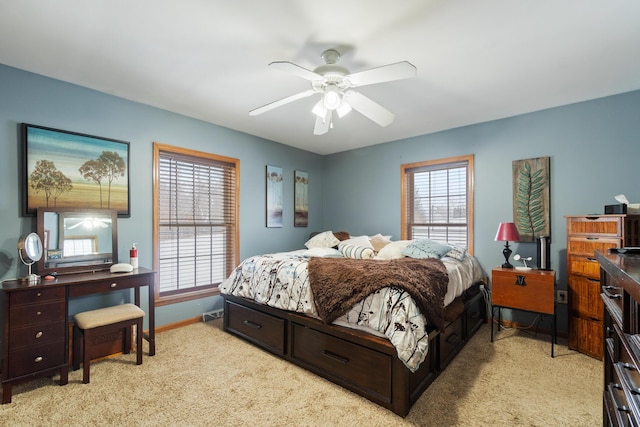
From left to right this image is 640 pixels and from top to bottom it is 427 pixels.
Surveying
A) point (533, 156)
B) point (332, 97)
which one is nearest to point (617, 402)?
point (332, 97)

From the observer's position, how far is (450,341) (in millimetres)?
2619

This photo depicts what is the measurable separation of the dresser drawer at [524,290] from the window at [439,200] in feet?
2.54

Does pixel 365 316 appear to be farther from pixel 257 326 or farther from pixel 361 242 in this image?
pixel 361 242

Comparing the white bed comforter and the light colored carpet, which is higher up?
the white bed comforter

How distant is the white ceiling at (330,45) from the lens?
1791 mm

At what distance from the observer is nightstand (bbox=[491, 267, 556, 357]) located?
111 inches

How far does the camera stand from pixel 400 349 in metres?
1.91

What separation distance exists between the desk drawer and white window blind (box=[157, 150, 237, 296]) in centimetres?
71

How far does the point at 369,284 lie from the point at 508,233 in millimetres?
1939

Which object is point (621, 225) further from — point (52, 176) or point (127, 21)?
point (52, 176)

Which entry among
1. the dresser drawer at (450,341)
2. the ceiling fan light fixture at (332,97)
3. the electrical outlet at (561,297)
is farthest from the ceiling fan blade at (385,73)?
the electrical outlet at (561,297)

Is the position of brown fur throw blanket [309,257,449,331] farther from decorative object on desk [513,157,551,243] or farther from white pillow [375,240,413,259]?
decorative object on desk [513,157,551,243]

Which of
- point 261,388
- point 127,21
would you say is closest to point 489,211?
point 261,388

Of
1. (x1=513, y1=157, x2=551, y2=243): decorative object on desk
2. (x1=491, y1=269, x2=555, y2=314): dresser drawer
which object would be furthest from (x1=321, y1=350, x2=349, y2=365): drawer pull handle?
(x1=513, y1=157, x2=551, y2=243): decorative object on desk
